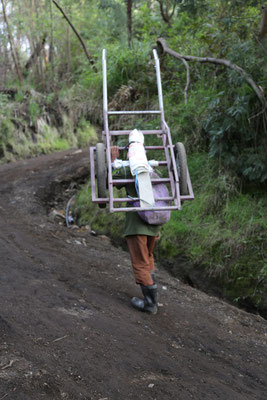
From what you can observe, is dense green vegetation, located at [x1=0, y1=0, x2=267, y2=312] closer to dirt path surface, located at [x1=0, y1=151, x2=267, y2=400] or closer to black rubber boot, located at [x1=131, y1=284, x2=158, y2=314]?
dirt path surface, located at [x1=0, y1=151, x2=267, y2=400]

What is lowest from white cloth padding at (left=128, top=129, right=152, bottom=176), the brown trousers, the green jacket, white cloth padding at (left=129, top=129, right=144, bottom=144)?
the brown trousers

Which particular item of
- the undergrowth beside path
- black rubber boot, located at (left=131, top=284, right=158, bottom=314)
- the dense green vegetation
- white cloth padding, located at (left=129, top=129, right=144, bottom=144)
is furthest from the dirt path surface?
white cloth padding, located at (left=129, top=129, right=144, bottom=144)

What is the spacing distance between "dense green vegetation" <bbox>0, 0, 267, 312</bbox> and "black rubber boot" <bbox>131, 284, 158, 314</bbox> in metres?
1.56

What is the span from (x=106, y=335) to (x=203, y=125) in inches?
172

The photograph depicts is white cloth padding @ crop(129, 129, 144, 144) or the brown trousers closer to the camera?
white cloth padding @ crop(129, 129, 144, 144)

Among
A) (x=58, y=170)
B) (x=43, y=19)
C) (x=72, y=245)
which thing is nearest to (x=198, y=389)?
(x=72, y=245)

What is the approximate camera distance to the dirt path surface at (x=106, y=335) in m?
2.71

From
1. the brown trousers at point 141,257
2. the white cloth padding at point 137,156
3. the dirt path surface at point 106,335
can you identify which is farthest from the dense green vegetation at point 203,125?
the white cloth padding at point 137,156

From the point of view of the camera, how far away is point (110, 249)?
6516 millimetres

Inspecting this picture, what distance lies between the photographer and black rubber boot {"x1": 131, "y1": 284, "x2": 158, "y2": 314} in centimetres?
400

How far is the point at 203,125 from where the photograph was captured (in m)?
6.75

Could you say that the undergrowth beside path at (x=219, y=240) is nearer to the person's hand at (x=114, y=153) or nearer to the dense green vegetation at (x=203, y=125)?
the dense green vegetation at (x=203, y=125)

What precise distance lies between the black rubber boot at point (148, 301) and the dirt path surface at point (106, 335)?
8cm

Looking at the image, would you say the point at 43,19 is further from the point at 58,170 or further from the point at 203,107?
the point at 203,107
